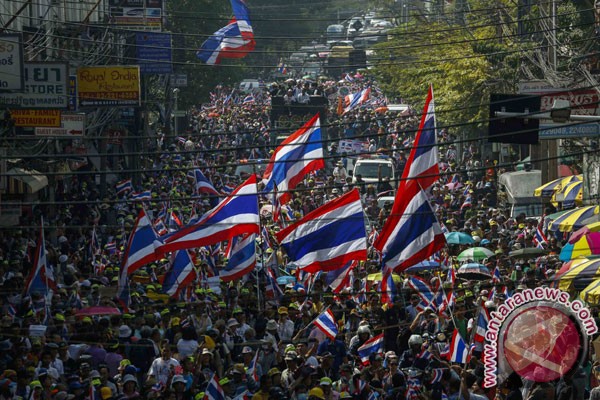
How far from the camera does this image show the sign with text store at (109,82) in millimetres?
32531

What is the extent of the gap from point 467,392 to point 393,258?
421 centimetres

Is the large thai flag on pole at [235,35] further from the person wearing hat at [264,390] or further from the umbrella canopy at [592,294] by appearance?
the person wearing hat at [264,390]

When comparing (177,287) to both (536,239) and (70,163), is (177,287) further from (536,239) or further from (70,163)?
(70,163)

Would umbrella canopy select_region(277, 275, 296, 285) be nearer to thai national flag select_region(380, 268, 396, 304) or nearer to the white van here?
thai national flag select_region(380, 268, 396, 304)

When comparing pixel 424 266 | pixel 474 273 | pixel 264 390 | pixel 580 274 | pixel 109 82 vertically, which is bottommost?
pixel 474 273

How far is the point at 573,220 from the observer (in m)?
25.4

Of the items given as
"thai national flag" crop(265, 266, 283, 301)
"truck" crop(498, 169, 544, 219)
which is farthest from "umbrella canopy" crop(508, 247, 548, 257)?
"truck" crop(498, 169, 544, 219)

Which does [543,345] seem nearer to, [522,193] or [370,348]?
[370,348]

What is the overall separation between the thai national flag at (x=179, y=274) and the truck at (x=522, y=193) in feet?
44.1

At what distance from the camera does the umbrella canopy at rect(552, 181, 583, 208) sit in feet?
98.0

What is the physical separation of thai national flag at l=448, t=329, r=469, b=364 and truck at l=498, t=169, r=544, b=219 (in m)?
15.5

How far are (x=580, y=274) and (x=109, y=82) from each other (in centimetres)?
1567

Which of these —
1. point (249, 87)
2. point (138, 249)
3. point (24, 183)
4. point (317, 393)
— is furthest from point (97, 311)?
point (249, 87)

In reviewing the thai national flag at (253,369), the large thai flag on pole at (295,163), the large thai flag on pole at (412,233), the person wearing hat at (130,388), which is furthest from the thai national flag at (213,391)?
the large thai flag on pole at (295,163)
